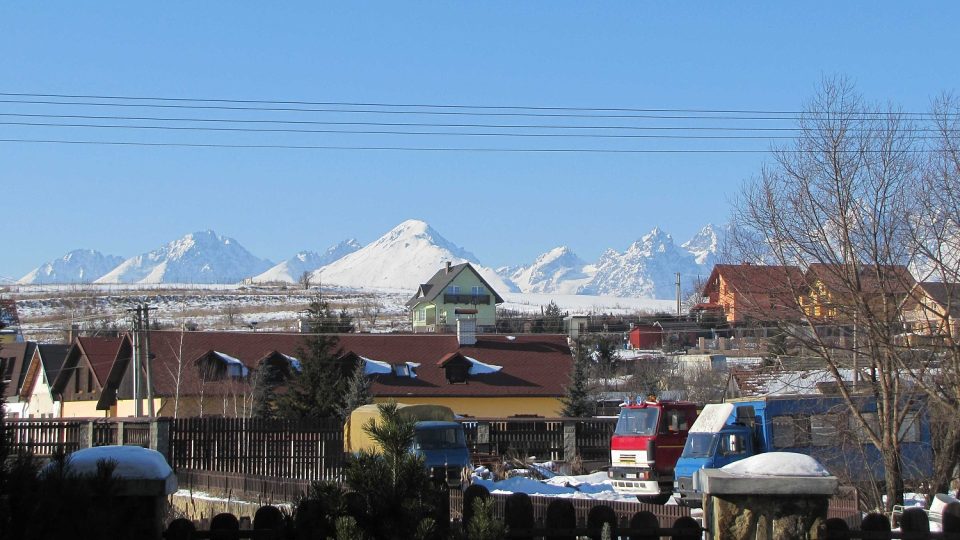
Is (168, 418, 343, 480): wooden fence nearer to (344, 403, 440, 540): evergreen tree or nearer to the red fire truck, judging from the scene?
the red fire truck

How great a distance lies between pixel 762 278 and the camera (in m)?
22.2

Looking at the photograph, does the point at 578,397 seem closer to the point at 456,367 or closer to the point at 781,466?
the point at 456,367

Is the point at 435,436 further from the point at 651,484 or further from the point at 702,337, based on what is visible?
the point at 702,337

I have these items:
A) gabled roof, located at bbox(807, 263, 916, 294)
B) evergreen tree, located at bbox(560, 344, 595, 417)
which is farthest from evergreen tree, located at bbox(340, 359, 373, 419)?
gabled roof, located at bbox(807, 263, 916, 294)

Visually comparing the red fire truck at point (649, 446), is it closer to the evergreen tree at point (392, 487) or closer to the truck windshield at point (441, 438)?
the truck windshield at point (441, 438)

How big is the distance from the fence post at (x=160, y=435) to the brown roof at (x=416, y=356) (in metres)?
19.8

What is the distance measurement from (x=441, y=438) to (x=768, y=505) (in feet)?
74.4

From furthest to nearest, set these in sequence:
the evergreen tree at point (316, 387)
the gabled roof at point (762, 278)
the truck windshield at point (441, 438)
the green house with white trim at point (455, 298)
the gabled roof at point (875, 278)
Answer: the green house with white trim at point (455, 298), the evergreen tree at point (316, 387), the truck windshield at point (441, 438), the gabled roof at point (762, 278), the gabled roof at point (875, 278)

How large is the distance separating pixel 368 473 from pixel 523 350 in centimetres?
5116

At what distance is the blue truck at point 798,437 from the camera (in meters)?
22.6

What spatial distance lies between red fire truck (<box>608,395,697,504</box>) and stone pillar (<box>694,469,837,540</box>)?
827 inches

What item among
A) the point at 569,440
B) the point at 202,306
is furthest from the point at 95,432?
the point at 202,306

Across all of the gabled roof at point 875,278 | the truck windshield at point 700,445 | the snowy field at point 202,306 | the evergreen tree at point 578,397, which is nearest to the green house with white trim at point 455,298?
the snowy field at point 202,306

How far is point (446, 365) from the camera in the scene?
52.9 meters
